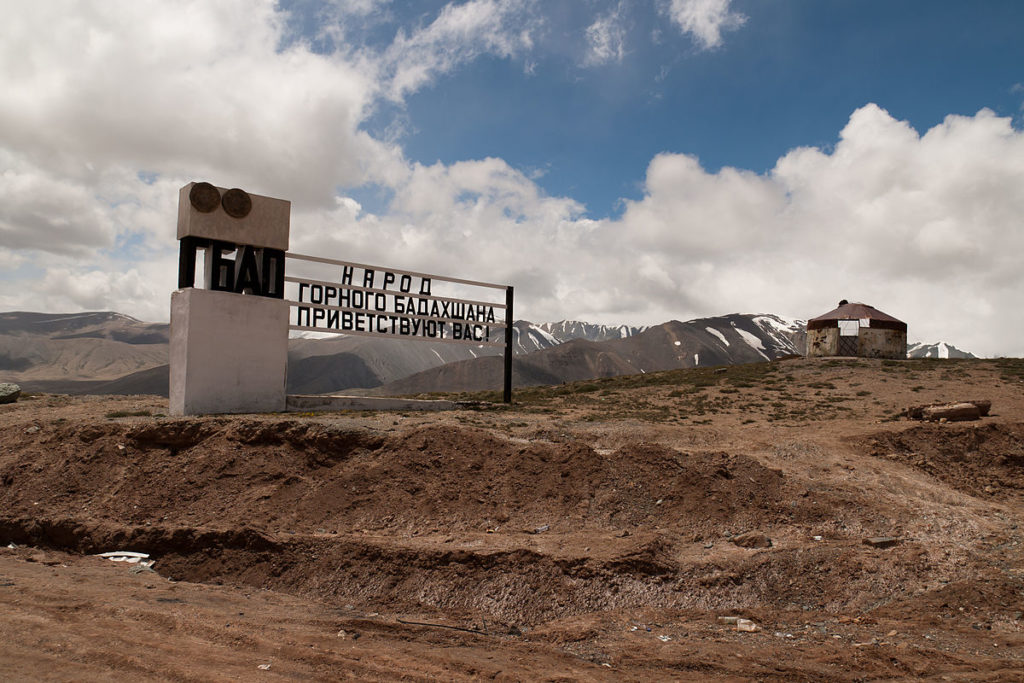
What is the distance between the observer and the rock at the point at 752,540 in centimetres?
740

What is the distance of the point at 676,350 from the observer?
121m

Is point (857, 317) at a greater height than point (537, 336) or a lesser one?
lesser

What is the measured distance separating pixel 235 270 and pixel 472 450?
713 centimetres

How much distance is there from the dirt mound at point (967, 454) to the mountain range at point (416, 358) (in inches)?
3110

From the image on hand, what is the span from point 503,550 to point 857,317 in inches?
1265

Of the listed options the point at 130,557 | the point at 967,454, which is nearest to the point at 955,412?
the point at 967,454

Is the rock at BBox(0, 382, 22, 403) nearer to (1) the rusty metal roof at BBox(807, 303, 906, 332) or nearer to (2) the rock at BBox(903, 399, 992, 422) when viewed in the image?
(2) the rock at BBox(903, 399, 992, 422)

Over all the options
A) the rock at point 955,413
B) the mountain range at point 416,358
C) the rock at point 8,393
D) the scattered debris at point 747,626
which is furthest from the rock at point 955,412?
the mountain range at point 416,358

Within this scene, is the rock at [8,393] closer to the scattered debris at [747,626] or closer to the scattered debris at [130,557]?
the scattered debris at [130,557]

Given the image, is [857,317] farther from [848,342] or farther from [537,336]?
[537,336]

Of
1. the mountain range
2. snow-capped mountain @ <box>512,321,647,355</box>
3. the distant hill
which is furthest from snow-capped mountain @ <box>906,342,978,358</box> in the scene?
snow-capped mountain @ <box>512,321,647,355</box>

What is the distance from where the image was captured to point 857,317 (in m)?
33.6

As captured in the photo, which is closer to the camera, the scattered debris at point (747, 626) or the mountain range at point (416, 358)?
the scattered debris at point (747, 626)

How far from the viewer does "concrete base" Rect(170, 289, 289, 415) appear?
12.5 meters
